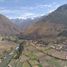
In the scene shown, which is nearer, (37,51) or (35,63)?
(35,63)

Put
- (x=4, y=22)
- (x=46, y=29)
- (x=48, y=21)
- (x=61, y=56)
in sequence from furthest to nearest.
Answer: (x=4, y=22) → (x=48, y=21) → (x=46, y=29) → (x=61, y=56)

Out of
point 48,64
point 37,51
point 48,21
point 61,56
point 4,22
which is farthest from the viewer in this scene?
point 4,22

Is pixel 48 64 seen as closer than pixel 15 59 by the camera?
Yes

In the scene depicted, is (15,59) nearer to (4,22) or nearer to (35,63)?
(35,63)

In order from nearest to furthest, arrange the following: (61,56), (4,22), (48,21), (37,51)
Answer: (61,56), (37,51), (48,21), (4,22)

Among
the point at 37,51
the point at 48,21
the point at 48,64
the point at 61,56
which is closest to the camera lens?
the point at 48,64

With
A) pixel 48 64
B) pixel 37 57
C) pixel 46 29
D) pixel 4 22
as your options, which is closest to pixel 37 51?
pixel 37 57

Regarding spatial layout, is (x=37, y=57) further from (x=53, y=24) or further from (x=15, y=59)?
(x=53, y=24)

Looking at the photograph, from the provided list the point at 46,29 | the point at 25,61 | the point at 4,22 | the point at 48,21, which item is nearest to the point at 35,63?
the point at 25,61
